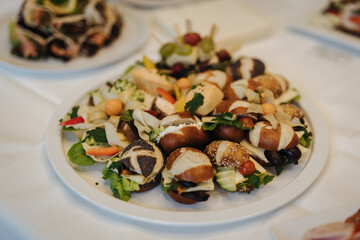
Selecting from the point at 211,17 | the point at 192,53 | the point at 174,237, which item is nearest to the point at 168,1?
the point at 211,17

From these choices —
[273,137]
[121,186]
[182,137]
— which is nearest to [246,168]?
[273,137]

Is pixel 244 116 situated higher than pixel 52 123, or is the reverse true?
pixel 244 116

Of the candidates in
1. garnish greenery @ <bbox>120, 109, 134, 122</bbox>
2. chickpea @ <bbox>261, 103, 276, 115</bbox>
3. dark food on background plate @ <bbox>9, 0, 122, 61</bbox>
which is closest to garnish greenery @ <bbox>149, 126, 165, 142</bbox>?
garnish greenery @ <bbox>120, 109, 134, 122</bbox>

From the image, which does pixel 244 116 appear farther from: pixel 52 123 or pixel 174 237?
pixel 52 123

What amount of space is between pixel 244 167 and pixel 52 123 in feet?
3.16

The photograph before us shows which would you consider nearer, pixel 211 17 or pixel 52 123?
pixel 52 123

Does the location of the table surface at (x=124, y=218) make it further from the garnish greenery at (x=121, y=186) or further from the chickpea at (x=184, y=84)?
the chickpea at (x=184, y=84)

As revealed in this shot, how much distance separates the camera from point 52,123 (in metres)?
Result: 1.53

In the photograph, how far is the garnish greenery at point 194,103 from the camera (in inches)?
55.4

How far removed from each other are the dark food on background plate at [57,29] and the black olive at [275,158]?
1.49 metres

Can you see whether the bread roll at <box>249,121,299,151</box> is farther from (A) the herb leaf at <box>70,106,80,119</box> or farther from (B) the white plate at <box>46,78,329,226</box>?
(A) the herb leaf at <box>70,106,80,119</box>

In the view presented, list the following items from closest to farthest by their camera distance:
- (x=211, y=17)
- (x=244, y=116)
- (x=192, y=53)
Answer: (x=244, y=116)
(x=192, y=53)
(x=211, y=17)

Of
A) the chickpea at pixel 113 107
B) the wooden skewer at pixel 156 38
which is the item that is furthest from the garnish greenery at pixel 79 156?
the wooden skewer at pixel 156 38

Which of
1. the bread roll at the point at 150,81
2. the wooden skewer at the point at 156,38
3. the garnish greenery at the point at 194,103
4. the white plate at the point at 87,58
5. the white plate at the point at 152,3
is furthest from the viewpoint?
the white plate at the point at 152,3
